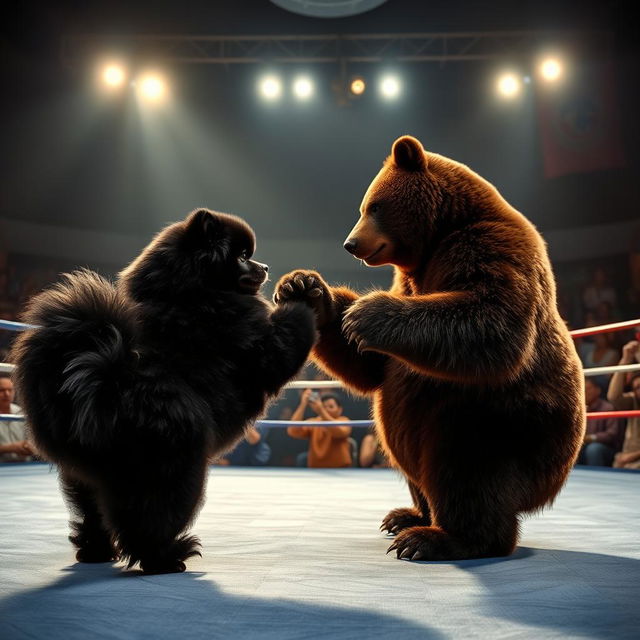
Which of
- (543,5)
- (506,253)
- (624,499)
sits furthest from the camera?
(543,5)

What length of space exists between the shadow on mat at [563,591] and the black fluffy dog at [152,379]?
63 centimetres

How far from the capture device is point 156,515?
140cm

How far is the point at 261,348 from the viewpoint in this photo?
1.53 meters

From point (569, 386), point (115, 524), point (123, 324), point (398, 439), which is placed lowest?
point (115, 524)

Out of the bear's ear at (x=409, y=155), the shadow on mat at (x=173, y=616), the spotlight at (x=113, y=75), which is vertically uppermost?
the spotlight at (x=113, y=75)

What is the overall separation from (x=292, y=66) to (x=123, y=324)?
8.37 metres

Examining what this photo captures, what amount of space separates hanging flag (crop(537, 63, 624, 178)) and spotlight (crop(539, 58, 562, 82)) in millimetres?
707

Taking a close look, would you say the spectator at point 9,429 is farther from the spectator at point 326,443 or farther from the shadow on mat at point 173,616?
the shadow on mat at point 173,616

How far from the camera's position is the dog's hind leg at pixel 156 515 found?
139 centimetres

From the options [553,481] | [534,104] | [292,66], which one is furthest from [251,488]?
[534,104]

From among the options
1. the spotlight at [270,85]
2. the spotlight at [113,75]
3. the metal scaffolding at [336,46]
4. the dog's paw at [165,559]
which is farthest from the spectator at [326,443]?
the spotlight at [113,75]

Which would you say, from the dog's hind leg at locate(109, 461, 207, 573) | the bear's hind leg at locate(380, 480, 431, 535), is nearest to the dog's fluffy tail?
the dog's hind leg at locate(109, 461, 207, 573)

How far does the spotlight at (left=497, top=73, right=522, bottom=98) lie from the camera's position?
8969 millimetres

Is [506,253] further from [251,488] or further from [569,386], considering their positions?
[251,488]
